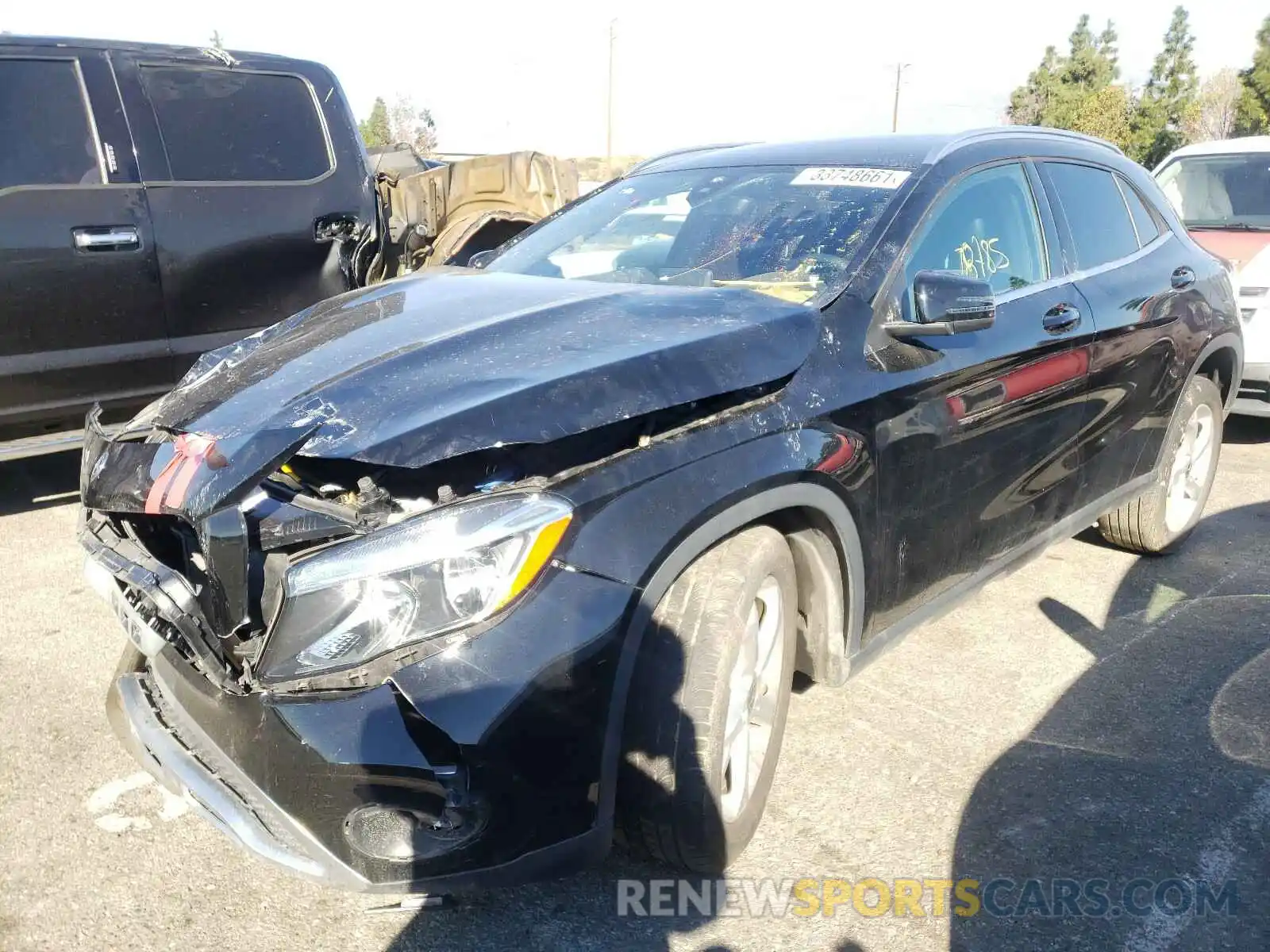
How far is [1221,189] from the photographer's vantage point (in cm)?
786

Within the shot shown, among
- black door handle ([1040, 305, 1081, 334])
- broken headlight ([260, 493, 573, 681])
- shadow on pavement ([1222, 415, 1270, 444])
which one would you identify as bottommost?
shadow on pavement ([1222, 415, 1270, 444])

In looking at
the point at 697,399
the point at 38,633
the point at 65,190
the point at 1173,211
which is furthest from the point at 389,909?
the point at 1173,211

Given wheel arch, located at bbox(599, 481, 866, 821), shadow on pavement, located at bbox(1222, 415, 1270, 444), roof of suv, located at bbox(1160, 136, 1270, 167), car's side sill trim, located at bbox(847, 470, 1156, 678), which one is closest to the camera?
wheel arch, located at bbox(599, 481, 866, 821)

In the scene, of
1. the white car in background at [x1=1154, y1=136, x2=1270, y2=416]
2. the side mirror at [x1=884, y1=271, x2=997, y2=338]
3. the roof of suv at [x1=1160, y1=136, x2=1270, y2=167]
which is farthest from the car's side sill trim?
the roof of suv at [x1=1160, y1=136, x2=1270, y2=167]

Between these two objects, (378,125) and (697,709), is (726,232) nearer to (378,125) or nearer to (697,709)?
(697,709)

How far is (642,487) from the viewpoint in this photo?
2.13 m

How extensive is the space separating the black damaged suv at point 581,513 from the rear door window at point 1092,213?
1.04 feet

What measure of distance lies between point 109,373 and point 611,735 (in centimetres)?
370

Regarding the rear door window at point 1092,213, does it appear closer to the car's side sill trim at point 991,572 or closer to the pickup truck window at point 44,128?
the car's side sill trim at point 991,572

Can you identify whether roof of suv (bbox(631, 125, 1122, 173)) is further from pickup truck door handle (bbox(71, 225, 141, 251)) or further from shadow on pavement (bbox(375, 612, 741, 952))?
pickup truck door handle (bbox(71, 225, 141, 251))

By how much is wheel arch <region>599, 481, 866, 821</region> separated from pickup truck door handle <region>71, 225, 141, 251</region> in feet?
11.9

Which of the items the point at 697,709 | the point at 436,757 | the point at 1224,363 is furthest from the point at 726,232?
the point at 1224,363

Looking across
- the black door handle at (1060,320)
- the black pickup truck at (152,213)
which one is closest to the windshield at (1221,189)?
the black door handle at (1060,320)

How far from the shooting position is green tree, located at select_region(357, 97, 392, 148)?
5047 cm
